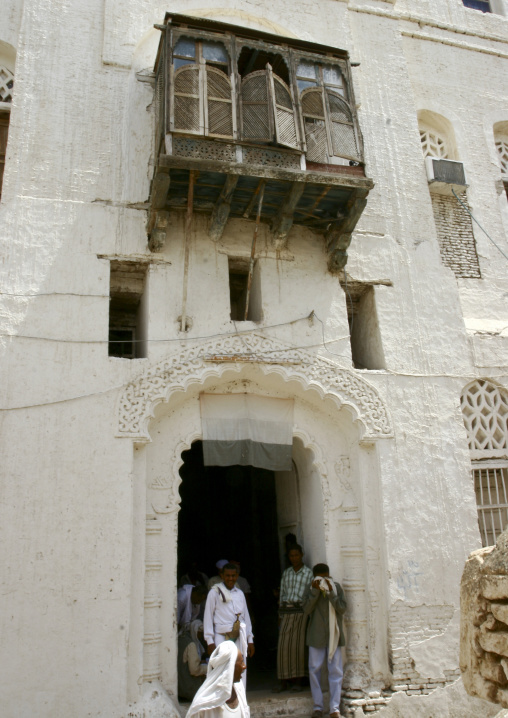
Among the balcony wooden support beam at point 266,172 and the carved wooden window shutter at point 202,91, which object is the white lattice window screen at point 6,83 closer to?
the carved wooden window shutter at point 202,91

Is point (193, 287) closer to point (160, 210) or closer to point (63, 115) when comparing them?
point (160, 210)

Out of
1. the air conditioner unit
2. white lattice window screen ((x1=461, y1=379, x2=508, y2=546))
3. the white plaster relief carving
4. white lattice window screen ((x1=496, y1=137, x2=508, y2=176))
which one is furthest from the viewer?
white lattice window screen ((x1=496, y1=137, x2=508, y2=176))

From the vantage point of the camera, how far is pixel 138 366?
6.78 metres

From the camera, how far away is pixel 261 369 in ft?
23.7

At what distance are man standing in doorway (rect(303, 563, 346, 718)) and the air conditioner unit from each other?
5673 millimetres

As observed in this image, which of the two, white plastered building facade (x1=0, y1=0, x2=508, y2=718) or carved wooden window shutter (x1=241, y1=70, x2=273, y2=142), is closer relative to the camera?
white plastered building facade (x1=0, y1=0, x2=508, y2=718)

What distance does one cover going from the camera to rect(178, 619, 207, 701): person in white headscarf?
6.37 meters

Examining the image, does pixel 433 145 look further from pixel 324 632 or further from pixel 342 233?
pixel 324 632

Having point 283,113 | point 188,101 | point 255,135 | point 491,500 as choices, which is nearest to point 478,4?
point 283,113

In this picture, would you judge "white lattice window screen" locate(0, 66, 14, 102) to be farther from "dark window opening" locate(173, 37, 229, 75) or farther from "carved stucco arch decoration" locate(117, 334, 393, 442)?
"carved stucco arch decoration" locate(117, 334, 393, 442)

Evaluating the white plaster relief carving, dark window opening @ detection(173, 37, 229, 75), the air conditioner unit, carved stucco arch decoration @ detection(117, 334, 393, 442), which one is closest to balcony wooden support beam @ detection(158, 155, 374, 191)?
dark window opening @ detection(173, 37, 229, 75)

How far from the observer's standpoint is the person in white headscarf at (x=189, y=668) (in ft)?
20.9

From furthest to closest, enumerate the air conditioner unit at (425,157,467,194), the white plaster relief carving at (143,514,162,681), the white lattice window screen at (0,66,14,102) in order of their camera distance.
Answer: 1. the air conditioner unit at (425,157,467,194)
2. the white lattice window screen at (0,66,14,102)
3. the white plaster relief carving at (143,514,162,681)

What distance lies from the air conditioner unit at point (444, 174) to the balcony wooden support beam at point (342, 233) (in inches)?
87.8
